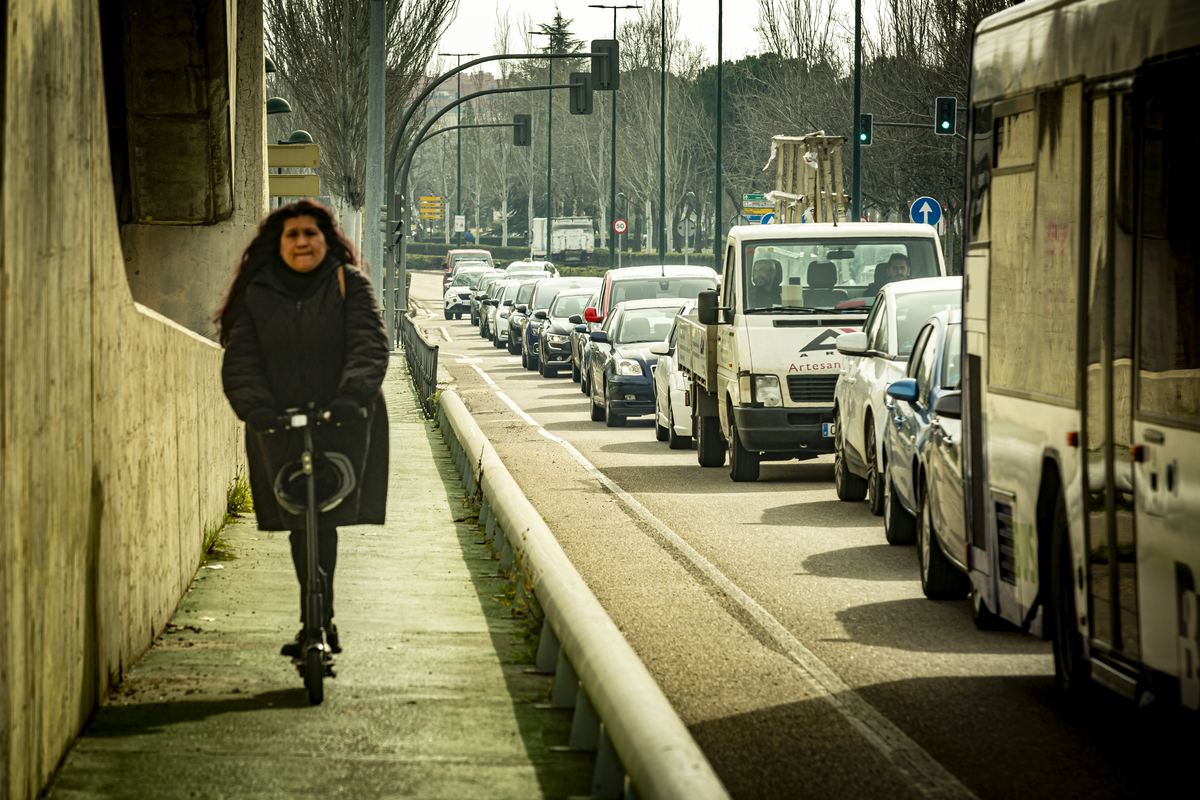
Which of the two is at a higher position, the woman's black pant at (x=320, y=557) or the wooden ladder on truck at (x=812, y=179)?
the wooden ladder on truck at (x=812, y=179)

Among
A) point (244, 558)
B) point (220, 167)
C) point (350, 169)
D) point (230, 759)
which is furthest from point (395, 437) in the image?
point (350, 169)

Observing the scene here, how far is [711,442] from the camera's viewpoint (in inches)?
690

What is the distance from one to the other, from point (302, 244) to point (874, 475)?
7424 millimetres

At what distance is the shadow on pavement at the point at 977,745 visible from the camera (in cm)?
590

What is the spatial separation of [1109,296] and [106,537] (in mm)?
3460

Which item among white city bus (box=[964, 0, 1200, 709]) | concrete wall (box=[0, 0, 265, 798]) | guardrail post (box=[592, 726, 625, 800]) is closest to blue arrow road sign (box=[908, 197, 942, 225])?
white city bus (box=[964, 0, 1200, 709])

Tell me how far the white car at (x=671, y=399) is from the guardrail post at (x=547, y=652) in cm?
1172

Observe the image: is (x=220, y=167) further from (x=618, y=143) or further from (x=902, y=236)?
(x=618, y=143)

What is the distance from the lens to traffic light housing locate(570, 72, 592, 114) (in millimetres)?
33812

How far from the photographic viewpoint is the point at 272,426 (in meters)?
6.55

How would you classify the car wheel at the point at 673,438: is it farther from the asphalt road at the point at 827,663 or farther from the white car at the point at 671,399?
the asphalt road at the point at 827,663

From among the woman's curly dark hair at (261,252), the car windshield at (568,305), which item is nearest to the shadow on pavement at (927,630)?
the woman's curly dark hair at (261,252)

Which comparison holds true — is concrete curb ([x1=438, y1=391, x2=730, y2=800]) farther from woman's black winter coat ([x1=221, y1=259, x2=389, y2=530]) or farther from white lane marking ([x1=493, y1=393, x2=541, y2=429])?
white lane marking ([x1=493, y1=393, x2=541, y2=429])

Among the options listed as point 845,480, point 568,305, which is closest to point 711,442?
point 845,480
